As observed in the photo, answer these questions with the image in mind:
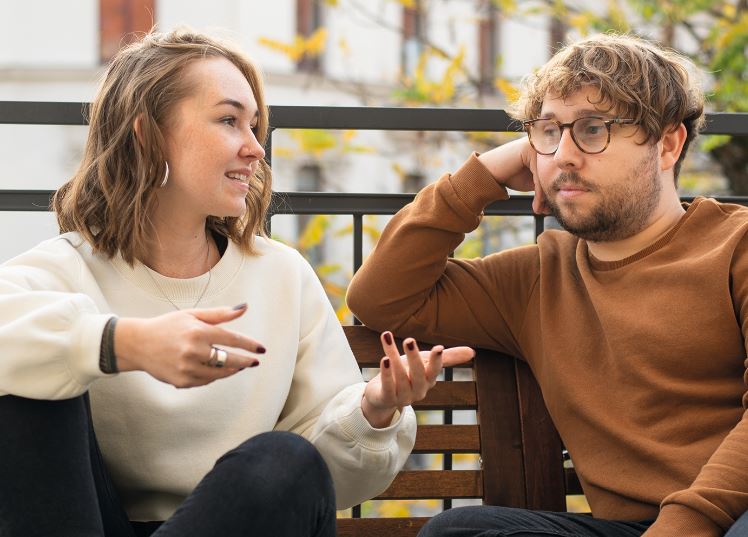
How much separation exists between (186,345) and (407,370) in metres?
0.44

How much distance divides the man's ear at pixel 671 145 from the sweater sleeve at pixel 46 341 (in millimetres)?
1272

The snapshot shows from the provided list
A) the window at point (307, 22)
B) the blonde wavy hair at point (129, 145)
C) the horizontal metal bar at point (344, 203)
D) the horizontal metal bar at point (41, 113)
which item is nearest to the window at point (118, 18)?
the window at point (307, 22)

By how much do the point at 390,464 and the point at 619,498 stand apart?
19.0 inches

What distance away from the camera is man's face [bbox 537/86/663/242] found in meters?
2.57

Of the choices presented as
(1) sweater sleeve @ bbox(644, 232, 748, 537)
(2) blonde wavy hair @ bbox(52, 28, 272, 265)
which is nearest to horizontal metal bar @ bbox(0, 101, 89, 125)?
(2) blonde wavy hair @ bbox(52, 28, 272, 265)

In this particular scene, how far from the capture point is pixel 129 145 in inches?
99.0

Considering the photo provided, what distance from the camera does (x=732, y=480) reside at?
7.34 ft

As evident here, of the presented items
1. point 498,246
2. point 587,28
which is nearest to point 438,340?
point 587,28

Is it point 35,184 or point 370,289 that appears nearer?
point 370,289

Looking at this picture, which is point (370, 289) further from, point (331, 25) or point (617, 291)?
point (331, 25)

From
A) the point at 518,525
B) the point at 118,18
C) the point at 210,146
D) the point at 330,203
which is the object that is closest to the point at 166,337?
the point at 210,146

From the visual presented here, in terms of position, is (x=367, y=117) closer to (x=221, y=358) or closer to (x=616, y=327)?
(x=616, y=327)

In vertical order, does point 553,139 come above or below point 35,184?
above

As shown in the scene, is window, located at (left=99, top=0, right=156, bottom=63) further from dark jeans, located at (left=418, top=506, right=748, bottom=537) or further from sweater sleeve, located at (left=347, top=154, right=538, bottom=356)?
dark jeans, located at (left=418, top=506, right=748, bottom=537)
